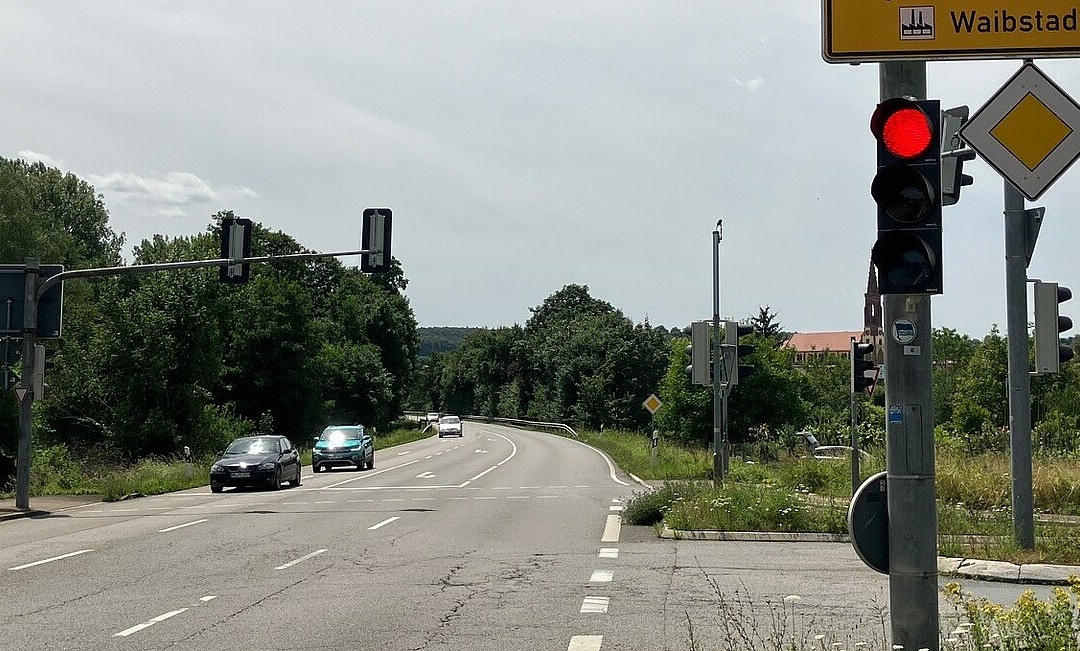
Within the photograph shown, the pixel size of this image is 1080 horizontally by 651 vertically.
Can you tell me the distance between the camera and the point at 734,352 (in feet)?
87.9

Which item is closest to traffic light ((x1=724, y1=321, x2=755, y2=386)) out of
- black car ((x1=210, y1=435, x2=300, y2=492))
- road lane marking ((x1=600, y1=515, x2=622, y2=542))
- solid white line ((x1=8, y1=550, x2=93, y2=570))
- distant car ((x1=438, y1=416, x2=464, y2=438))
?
road lane marking ((x1=600, y1=515, x2=622, y2=542))

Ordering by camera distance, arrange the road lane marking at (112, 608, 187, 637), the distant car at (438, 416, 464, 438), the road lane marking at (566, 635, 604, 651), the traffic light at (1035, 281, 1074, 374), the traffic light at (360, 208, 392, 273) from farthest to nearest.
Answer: the distant car at (438, 416, 464, 438) < the traffic light at (360, 208, 392, 273) < the traffic light at (1035, 281, 1074, 374) < the road lane marking at (112, 608, 187, 637) < the road lane marking at (566, 635, 604, 651)

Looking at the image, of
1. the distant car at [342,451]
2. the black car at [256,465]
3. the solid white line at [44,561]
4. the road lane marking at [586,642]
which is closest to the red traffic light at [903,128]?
the road lane marking at [586,642]

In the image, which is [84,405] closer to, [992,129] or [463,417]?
[992,129]

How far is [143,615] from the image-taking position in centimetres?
1035

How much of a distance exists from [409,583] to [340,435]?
3133 centimetres

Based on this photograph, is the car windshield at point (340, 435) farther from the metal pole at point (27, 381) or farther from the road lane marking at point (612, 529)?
the road lane marking at point (612, 529)

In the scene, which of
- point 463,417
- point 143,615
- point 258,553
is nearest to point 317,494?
point 258,553

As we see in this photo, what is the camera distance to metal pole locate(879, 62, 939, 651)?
6039 millimetres

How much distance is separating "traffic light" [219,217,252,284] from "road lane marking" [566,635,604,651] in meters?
15.3

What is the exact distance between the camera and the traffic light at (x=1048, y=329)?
44.6ft

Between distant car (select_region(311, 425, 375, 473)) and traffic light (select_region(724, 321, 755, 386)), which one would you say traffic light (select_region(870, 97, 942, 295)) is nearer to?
traffic light (select_region(724, 321, 755, 386))

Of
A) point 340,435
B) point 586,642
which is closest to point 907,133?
point 586,642

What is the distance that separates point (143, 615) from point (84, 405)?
139 feet
